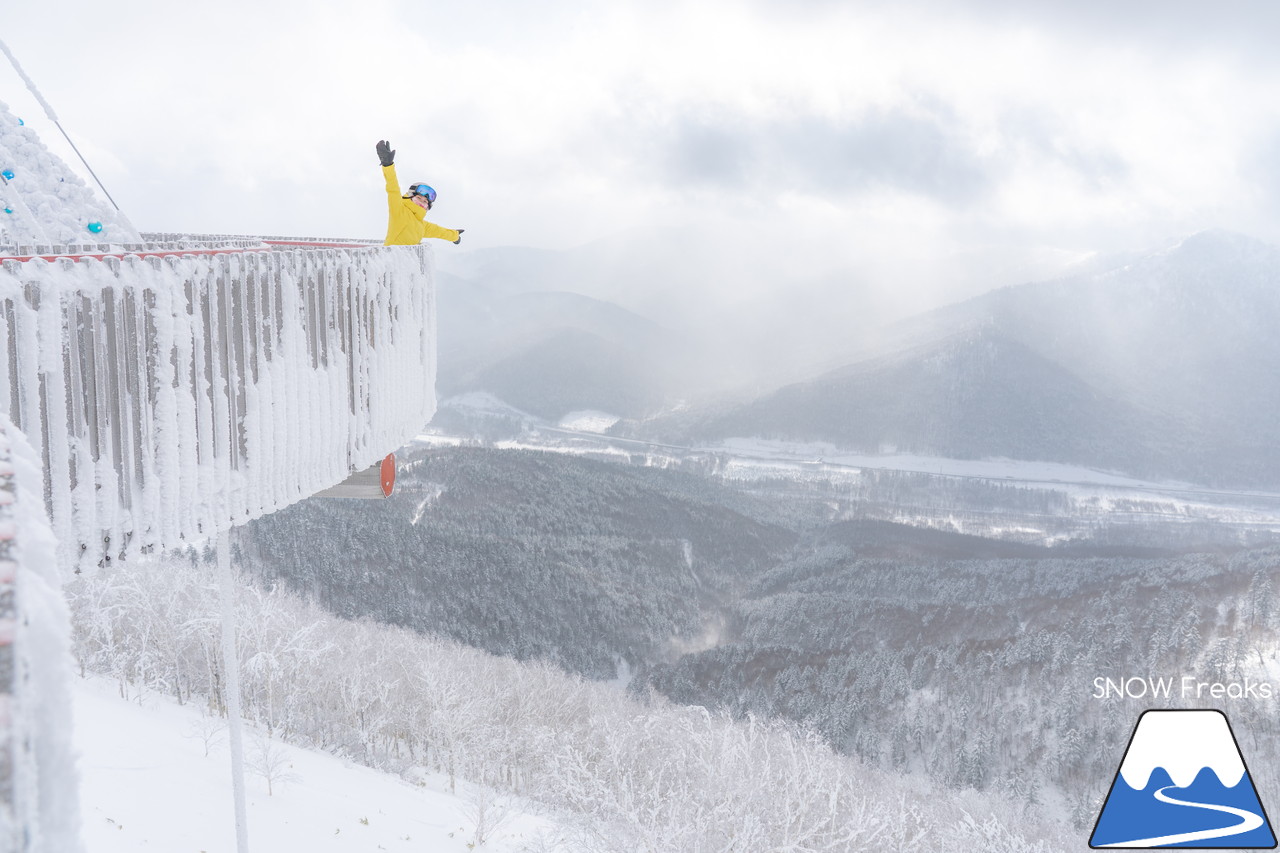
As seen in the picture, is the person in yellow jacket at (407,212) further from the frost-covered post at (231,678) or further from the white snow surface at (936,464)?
the white snow surface at (936,464)

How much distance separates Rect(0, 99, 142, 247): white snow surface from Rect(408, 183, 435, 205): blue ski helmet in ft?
9.47

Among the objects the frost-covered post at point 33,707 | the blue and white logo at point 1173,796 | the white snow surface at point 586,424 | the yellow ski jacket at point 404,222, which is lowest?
the white snow surface at point 586,424

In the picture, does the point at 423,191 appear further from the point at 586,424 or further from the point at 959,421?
the point at 959,421

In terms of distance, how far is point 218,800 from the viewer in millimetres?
12430

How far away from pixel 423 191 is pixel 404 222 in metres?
0.70

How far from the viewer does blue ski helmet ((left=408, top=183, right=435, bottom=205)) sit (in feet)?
31.0

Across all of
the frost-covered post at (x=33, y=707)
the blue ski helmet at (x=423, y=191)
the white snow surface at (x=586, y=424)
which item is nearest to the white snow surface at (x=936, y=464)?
the white snow surface at (x=586, y=424)

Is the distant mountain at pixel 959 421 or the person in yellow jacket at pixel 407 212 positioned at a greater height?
the person in yellow jacket at pixel 407 212

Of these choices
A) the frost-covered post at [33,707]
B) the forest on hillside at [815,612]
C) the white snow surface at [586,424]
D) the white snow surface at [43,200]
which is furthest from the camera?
the white snow surface at [586,424]

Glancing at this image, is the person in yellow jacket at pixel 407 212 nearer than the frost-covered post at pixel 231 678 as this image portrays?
No

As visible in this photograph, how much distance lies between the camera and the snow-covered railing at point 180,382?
3.71 meters

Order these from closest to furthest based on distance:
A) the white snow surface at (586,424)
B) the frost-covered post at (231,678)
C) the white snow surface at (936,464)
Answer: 1. the frost-covered post at (231,678)
2. the white snow surface at (936,464)
3. the white snow surface at (586,424)

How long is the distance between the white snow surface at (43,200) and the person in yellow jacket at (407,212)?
8.48 ft

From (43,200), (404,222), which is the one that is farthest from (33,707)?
(43,200)
